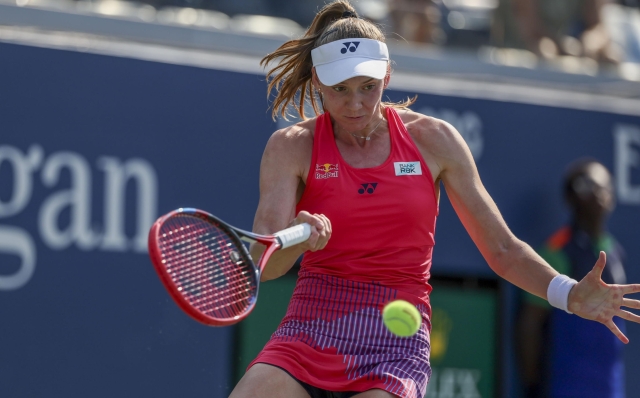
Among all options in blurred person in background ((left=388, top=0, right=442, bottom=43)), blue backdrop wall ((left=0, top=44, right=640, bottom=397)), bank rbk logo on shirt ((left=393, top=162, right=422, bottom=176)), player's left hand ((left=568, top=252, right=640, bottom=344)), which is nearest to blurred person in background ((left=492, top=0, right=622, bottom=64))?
blurred person in background ((left=388, top=0, right=442, bottom=43))

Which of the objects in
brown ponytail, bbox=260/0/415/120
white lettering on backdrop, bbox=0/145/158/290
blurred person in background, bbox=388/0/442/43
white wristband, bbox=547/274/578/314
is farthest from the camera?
blurred person in background, bbox=388/0/442/43

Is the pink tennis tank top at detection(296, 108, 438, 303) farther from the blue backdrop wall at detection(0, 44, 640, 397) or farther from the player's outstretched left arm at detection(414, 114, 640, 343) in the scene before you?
the blue backdrop wall at detection(0, 44, 640, 397)

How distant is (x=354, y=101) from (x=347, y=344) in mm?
808

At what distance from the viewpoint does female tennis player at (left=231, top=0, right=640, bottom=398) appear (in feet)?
10.5

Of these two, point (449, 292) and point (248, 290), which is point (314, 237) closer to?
point (248, 290)

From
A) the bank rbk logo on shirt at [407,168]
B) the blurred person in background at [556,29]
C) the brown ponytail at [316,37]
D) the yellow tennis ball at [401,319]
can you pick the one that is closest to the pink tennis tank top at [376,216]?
the bank rbk logo on shirt at [407,168]

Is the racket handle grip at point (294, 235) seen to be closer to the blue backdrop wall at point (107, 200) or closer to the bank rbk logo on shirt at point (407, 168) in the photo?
the bank rbk logo on shirt at point (407, 168)

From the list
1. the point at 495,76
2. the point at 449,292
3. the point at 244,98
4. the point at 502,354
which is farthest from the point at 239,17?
the point at 502,354

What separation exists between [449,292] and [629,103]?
2.13 meters

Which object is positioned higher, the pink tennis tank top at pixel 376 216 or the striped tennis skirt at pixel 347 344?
the pink tennis tank top at pixel 376 216

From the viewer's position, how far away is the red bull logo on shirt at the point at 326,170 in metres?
3.38

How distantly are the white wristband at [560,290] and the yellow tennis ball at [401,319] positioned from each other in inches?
18.6

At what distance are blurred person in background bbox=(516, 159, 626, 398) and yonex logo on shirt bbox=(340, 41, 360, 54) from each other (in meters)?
2.96

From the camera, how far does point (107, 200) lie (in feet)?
17.9
